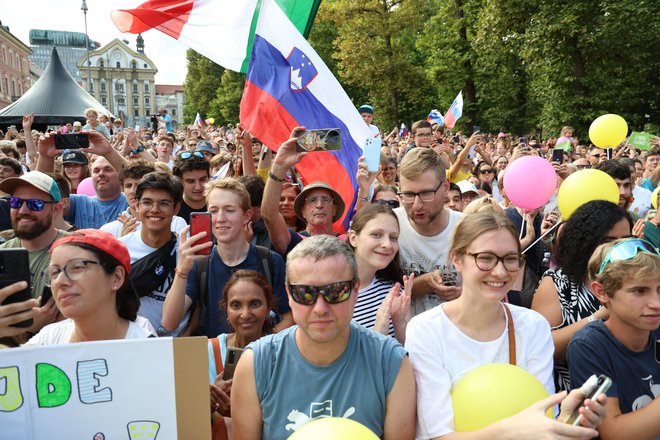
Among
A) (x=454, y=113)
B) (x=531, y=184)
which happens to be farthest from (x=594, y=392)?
(x=454, y=113)

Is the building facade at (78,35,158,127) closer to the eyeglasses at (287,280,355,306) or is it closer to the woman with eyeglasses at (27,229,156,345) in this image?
the woman with eyeglasses at (27,229,156,345)

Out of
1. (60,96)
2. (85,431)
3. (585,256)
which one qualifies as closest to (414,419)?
(85,431)

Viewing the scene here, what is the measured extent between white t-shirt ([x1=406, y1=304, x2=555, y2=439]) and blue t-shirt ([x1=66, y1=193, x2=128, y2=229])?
3945 mm

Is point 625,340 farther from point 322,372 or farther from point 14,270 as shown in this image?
point 14,270

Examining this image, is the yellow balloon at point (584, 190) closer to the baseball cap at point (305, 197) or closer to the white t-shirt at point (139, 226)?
the baseball cap at point (305, 197)

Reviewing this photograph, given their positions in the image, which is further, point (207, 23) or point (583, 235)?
point (207, 23)

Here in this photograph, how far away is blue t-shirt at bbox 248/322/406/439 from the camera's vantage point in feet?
6.94

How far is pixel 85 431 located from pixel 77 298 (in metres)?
0.72

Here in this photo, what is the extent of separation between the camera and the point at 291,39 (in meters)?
5.32

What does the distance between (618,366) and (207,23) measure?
5071mm

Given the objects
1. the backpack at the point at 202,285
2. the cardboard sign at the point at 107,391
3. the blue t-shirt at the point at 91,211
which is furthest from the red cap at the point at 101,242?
the blue t-shirt at the point at 91,211

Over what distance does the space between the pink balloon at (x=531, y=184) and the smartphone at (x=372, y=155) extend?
126 cm

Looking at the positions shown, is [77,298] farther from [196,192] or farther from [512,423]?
[196,192]

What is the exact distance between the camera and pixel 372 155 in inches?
179
